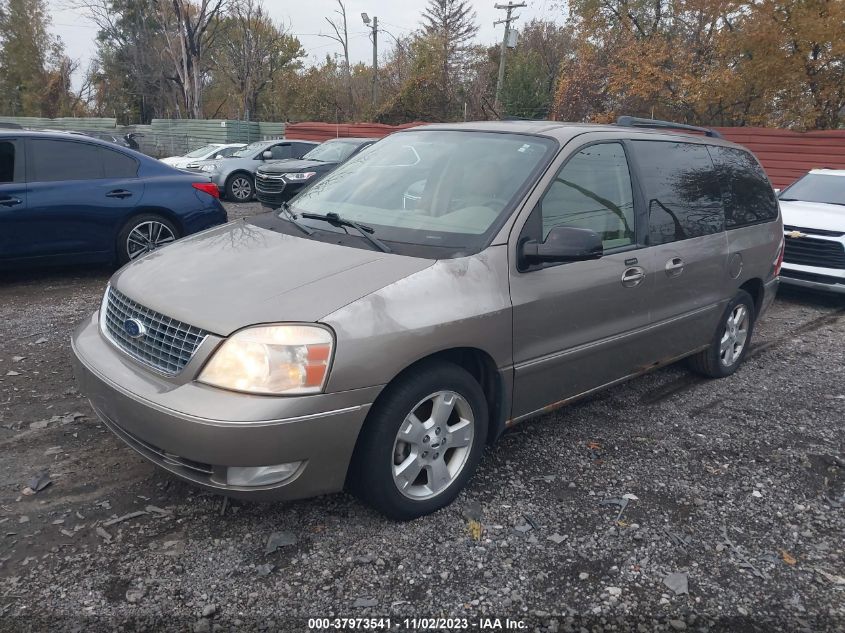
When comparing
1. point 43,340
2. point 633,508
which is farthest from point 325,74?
point 633,508

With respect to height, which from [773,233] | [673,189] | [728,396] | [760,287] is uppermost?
[673,189]

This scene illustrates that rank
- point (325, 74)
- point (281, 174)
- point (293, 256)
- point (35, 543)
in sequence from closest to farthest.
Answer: point (35, 543) < point (293, 256) < point (281, 174) < point (325, 74)

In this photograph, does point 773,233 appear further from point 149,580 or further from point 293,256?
point 149,580

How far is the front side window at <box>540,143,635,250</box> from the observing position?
140 inches

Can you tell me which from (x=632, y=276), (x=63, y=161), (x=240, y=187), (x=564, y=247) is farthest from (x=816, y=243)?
(x=240, y=187)

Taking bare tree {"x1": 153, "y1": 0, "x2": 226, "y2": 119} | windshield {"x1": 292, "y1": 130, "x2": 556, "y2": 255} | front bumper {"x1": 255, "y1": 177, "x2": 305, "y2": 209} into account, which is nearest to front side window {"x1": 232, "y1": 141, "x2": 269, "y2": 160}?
front bumper {"x1": 255, "y1": 177, "x2": 305, "y2": 209}

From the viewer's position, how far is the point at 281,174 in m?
13.8

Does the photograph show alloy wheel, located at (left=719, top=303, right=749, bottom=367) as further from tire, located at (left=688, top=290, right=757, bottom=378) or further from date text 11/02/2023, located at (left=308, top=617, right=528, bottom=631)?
date text 11/02/2023, located at (left=308, top=617, right=528, bottom=631)

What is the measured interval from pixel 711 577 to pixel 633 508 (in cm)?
55

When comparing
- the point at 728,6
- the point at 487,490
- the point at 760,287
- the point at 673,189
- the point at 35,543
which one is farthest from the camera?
the point at 728,6

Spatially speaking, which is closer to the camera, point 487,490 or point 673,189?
point 487,490

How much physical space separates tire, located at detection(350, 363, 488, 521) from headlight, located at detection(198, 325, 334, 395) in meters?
0.36

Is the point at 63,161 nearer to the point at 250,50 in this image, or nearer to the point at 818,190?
the point at 818,190

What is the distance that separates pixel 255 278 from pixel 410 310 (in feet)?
2.35
